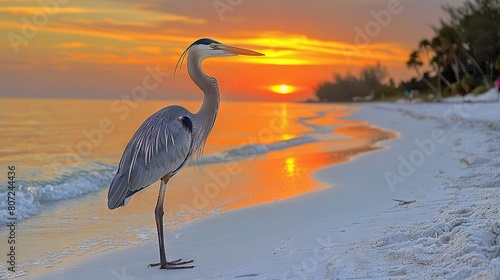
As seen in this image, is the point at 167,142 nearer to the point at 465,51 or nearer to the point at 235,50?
the point at 235,50

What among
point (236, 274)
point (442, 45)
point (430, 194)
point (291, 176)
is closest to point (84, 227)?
point (236, 274)

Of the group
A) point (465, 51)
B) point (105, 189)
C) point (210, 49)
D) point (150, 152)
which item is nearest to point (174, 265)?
point (150, 152)

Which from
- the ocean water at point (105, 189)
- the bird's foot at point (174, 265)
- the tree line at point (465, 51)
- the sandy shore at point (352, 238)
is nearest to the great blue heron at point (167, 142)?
the bird's foot at point (174, 265)

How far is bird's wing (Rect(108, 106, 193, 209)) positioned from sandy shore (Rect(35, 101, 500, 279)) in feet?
2.17

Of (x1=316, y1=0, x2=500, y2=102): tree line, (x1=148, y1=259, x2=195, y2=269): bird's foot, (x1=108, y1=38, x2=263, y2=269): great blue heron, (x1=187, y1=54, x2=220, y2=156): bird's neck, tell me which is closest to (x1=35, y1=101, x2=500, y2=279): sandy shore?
(x1=148, y1=259, x2=195, y2=269): bird's foot

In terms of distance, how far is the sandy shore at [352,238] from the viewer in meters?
3.44

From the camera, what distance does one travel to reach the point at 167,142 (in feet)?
14.9

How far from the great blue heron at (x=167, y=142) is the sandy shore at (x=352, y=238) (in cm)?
48

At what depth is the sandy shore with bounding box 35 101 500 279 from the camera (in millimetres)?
3438

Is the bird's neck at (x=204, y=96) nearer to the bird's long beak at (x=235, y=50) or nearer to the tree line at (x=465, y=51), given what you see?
the bird's long beak at (x=235, y=50)

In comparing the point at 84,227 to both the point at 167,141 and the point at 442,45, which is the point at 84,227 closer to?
the point at 167,141

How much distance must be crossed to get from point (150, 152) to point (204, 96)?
0.66 metres

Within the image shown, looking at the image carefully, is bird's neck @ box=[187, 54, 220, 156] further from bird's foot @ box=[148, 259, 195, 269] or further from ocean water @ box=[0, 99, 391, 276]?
ocean water @ box=[0, 99, 391, 276]

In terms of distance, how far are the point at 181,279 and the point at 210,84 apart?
1.65 m
